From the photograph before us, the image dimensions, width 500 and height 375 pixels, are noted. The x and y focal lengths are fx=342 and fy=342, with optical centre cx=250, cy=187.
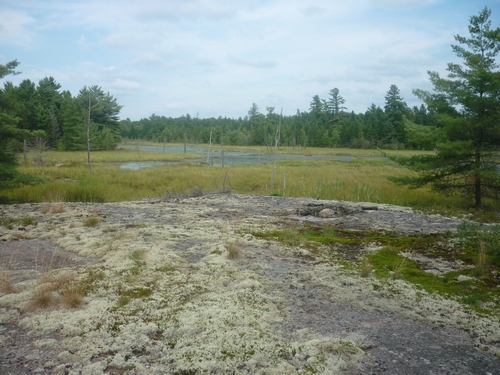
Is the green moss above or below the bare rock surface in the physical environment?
below

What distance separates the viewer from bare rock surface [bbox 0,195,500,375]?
117 inches

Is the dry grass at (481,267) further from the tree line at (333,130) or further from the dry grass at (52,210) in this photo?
the tree line at (333,130)

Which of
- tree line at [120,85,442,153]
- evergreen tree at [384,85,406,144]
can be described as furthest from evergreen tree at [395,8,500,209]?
evergreen tree at [384,85,406,144]

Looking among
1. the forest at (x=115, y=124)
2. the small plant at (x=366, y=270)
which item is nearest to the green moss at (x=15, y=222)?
the small plant at (x=366, y=270)

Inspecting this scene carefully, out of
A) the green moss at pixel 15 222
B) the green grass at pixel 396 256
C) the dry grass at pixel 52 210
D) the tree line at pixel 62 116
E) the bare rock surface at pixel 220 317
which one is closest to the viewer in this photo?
the bare rock surface at pixel 220 317

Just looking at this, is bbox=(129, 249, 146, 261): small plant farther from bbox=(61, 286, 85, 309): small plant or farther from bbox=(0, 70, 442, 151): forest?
bbox=(0, 70, 442, 151): forest

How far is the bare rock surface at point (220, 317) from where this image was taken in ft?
9.71

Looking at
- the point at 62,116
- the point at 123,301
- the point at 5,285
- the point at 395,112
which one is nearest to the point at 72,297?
the point at 123,301

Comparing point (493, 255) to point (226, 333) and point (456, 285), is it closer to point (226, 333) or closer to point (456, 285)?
point (456, 285)

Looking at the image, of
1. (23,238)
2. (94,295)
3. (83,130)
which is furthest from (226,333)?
(83,130)

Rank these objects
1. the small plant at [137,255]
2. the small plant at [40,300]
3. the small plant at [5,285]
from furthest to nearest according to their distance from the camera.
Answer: the small plant at [137,255]
the small plant at [5,285]
the small plant at [40,300]

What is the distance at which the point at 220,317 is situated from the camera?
12.3 feet

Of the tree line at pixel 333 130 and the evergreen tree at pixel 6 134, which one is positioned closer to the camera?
the evergreen tree at pixel 6 134

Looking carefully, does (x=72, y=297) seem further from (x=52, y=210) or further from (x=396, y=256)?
(x=52, y=210)
